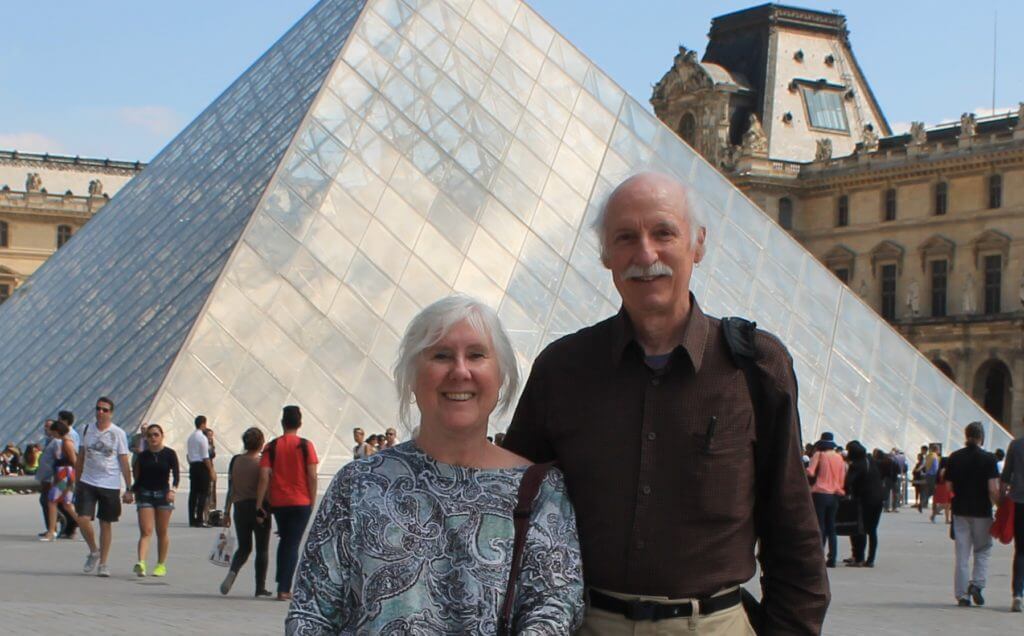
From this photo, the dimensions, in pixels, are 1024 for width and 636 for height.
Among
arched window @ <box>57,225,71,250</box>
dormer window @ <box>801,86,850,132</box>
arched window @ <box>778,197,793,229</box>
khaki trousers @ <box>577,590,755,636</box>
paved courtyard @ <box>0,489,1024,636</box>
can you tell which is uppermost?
dormer window @ <box>801,86,850,132</box>

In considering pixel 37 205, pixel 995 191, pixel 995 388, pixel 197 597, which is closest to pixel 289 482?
pixel 197 597

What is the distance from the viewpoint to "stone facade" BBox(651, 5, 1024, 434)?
6400 centimetres

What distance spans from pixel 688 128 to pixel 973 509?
2532 inches

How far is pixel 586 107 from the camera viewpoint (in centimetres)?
2725

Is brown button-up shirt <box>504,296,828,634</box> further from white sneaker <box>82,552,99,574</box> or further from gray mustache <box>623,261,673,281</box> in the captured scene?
white sneaker <box>82,552,99,574</box>

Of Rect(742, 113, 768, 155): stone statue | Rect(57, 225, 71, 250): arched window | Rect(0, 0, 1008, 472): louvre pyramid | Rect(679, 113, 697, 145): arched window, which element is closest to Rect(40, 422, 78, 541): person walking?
Rect(0, 0, 1008, 472): louvre pyramid

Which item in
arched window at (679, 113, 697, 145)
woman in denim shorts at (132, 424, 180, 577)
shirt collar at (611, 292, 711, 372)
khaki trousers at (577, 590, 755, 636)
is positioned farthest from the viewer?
arched window at (679, 113, 697, 145)

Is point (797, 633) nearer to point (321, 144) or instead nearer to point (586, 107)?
point (321, 144)

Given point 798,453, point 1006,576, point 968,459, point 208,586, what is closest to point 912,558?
point 1006,576

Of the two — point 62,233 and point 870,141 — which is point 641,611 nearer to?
point 870,141

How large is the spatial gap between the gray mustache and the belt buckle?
0.69 meters

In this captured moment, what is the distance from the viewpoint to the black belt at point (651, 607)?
351 cm

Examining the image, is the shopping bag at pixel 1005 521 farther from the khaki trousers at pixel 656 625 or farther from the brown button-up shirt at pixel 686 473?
the khaki trousers at pixel 656 625

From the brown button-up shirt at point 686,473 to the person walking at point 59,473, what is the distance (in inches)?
484
